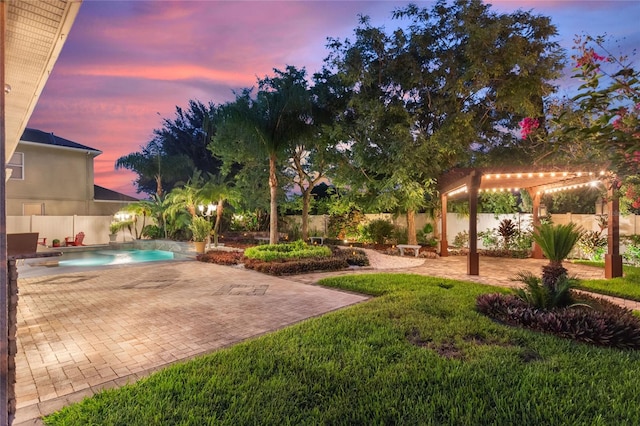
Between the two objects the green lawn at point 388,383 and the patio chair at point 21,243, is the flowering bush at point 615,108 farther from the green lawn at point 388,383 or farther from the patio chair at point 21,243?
the patio chair at point 21,243

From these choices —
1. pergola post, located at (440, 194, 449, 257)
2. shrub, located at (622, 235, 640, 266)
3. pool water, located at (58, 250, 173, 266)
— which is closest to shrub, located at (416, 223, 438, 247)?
pergola post, located at (440, 194, 449, 257)

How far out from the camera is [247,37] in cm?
977

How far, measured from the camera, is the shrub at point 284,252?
1094 centimetres

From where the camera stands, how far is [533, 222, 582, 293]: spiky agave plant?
5285 mm

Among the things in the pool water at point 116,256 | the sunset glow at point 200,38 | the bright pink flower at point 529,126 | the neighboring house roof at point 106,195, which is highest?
the sunset glow at point 200,38

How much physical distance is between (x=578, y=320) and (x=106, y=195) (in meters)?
24.8

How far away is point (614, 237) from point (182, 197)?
57.9ft

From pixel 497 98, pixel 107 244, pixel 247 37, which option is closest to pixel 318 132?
pixel 247 37

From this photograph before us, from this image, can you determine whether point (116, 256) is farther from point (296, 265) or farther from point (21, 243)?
point (21, 243)

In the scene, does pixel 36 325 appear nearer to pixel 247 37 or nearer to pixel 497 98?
pixel 247 37

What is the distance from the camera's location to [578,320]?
4.52 m

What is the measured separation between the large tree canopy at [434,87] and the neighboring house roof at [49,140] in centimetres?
1573

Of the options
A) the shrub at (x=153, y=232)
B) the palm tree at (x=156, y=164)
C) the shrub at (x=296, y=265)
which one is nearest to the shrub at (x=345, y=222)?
the shrub at (x=296, y=265)

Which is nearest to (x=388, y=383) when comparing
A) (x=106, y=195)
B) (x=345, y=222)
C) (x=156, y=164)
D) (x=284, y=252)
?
(x=284, y=252)
